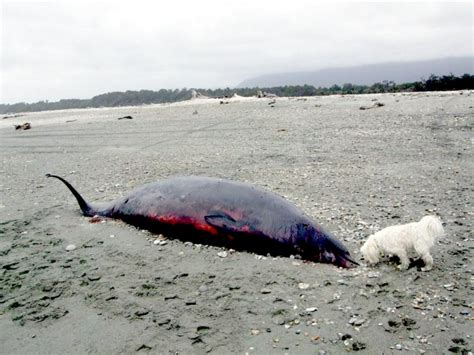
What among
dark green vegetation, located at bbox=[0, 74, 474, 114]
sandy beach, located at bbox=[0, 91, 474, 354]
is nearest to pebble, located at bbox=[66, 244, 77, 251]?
sandy beach, located at bbox=[0, 91, 474, 354]

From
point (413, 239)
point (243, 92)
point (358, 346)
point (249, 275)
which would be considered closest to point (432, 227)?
point (413, 239)

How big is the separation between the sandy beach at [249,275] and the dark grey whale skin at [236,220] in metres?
0.12

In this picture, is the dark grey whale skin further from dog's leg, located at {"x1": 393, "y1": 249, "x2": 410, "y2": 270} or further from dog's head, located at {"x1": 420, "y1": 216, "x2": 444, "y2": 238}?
dog's head, located at {"x1": 420, "y1": 216, "x2": 444, "y2": 238}

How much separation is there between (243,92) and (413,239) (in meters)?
34.7

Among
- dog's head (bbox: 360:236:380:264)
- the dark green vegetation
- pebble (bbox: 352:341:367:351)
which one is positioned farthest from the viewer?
the dark green vegetation

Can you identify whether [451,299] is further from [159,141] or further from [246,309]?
[159,141]

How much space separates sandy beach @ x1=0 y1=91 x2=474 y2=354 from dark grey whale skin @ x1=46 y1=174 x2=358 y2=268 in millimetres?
124

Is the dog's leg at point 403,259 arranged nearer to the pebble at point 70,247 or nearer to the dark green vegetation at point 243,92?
the pebble at point 70,247

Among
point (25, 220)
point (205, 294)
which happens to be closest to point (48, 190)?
point (25, 220)

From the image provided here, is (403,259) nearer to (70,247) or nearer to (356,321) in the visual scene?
(356,321)

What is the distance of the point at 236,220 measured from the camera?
11.5 feet

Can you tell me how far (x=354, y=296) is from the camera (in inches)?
110

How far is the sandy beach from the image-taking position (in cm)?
249

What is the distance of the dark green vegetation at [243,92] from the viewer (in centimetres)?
2211
